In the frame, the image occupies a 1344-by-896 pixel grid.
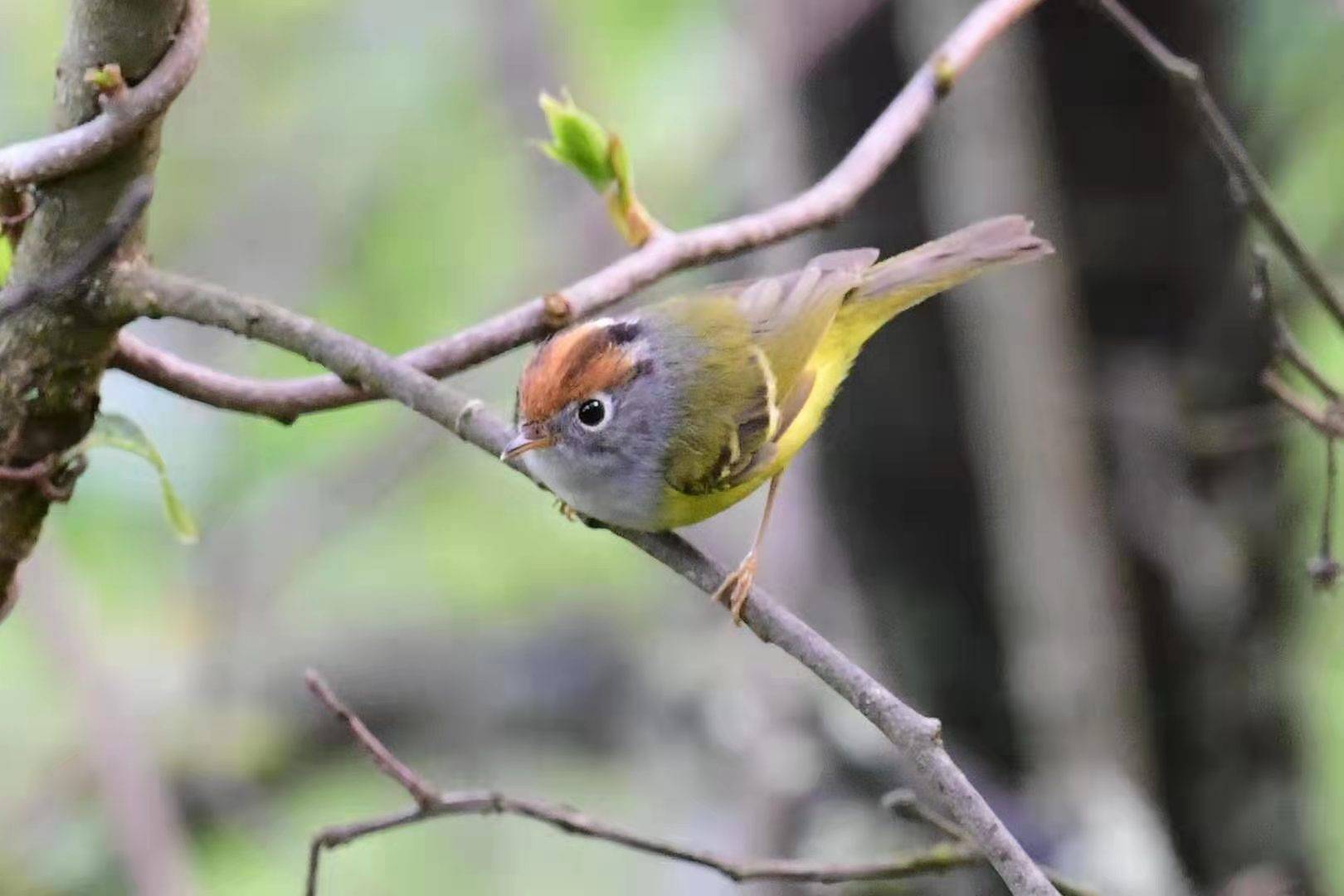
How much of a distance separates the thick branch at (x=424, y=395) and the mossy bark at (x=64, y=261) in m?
0.06

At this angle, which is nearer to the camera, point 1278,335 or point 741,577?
point 1278,335

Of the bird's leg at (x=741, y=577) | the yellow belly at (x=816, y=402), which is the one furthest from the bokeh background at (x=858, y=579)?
the bird's leg at (x=741, y=577)

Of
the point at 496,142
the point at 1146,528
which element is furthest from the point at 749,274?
the point at 496,142

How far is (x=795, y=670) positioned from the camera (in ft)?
11.0

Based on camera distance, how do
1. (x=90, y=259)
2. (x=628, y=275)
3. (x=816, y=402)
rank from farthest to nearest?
(x=816, y=402), (x=628, y=275), (x=90, y=259)

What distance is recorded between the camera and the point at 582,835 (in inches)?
62.2

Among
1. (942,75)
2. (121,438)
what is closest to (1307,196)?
(942,75)

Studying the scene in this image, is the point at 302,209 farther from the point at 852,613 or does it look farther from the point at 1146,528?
the point at 1146,528

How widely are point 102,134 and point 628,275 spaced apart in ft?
1.97

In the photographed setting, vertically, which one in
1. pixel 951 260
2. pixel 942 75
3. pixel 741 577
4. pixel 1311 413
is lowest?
pixel 741 577

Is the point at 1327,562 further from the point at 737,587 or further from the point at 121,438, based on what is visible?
the point at 121,438

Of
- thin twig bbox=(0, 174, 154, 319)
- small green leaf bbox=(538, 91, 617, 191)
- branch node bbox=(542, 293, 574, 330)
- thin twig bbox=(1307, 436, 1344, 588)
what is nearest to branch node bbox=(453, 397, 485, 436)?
branch node bbox=(542, 293, 574, 330)

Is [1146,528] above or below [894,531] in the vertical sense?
above

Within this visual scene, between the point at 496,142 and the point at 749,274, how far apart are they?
1.77 metres
